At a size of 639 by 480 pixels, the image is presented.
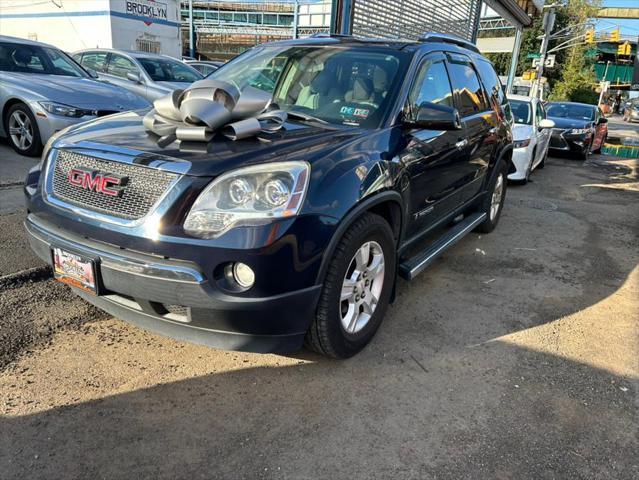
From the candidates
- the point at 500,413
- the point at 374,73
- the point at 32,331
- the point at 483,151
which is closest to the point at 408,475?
the point at 500,413

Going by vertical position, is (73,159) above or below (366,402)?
above

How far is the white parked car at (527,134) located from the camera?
8.74 meters

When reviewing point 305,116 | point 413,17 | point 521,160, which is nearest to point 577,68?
point 413,17

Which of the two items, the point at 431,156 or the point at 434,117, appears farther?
the point at 431,156

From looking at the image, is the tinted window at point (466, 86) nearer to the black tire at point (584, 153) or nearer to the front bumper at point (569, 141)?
the front bumper at point (569, 141)

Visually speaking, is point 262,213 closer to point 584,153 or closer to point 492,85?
point 492,85

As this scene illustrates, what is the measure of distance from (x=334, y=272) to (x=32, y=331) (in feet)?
6.17

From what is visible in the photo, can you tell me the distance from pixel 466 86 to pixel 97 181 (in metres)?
3.32

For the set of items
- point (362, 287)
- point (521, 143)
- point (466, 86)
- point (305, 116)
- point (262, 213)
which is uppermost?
point (466, 86)

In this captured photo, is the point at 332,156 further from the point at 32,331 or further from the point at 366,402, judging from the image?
the point at 32,331

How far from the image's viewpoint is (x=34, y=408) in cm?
246

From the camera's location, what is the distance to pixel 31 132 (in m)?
6.58

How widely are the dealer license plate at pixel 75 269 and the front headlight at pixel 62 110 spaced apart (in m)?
4.51

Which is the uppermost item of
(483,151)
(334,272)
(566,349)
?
(483,151)
